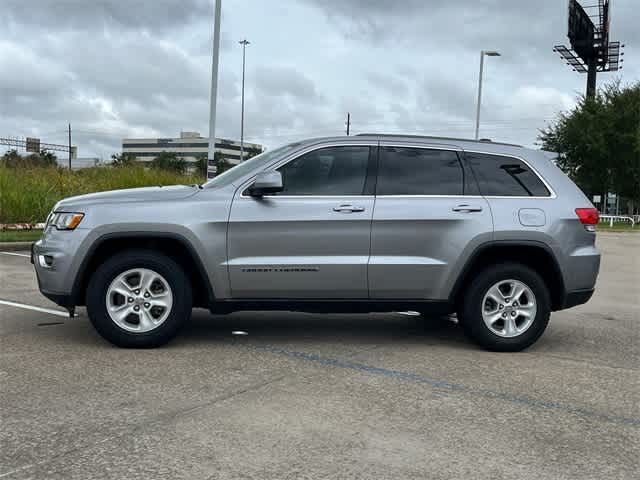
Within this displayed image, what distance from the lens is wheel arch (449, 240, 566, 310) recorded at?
5984 millimetres

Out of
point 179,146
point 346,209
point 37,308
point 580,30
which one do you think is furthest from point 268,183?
point 179,146

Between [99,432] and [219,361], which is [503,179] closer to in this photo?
[219,361]

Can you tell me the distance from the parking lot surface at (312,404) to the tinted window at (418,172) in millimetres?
1394

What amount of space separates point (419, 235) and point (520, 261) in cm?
103

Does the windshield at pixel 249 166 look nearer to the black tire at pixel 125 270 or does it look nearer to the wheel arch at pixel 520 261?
the black tire at pixel 125 270

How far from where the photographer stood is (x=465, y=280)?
20.1 feet

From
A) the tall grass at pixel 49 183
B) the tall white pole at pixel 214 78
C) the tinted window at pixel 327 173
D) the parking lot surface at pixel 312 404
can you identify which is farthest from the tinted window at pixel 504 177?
the tall white pole at pixel 214 78

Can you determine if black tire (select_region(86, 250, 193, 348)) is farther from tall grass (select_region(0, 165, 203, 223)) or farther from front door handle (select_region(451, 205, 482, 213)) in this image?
tall grass (select_region(0, 165, 203, 223))

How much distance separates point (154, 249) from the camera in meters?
5.88

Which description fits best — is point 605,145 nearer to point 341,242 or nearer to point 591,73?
point 591,73

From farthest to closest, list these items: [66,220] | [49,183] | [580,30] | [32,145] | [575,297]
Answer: [32,145]
[580,30]
[49,183]
[575,297]
[66,220]

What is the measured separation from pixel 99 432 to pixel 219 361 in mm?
1700

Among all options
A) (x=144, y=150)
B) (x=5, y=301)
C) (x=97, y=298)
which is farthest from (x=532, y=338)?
(x=144, y=150)

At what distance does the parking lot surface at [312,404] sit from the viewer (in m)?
3.50
